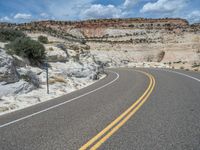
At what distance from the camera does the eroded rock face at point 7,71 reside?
13.5 m

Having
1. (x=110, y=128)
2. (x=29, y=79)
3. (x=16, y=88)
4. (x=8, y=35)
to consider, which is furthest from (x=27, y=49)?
(x=110, y=128)

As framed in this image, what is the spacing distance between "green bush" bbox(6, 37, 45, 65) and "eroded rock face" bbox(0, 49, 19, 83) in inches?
152

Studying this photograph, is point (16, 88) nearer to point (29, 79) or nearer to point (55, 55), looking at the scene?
point (29, 79)

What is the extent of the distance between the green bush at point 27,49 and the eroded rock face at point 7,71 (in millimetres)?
3863

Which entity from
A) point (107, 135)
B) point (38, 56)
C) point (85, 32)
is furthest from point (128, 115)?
point (85, 32)

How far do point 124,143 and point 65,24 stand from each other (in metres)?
115

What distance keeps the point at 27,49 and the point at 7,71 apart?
5635 millimetres

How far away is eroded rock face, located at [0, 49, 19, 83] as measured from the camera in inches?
530

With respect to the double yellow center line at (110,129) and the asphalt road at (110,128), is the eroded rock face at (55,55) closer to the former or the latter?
the asphalt road at (110,128)

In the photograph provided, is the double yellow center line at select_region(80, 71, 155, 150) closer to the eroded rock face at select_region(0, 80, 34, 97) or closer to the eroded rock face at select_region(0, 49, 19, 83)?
the eroded rock face at select_region(0, 80, 34, 97)

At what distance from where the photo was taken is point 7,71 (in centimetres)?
1382

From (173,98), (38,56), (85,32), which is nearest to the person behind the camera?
(173,98)

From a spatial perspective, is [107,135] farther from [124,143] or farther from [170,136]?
[170,136]

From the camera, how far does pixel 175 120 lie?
7.12 meters
